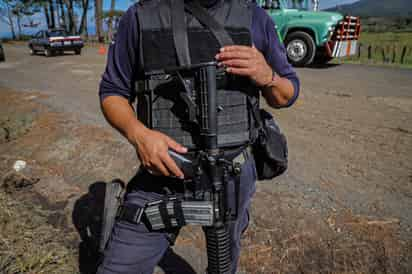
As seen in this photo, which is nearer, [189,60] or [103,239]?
[189,60]

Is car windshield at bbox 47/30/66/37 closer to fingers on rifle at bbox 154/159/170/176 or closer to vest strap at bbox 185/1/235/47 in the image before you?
vest strap at bbox 185/1/235/47

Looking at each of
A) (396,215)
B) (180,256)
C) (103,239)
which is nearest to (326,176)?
(396,215)

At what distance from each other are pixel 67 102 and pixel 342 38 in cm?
824

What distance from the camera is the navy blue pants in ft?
4.77

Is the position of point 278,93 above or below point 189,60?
below

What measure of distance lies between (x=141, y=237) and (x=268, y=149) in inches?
26.7

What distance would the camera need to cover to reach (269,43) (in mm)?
1524

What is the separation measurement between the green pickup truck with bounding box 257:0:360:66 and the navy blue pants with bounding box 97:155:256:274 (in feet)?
33.8

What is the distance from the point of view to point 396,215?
2992 mm

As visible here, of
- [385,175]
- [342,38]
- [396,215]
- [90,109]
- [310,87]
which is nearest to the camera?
[396,215]

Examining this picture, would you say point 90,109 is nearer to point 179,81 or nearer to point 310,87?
point 310,87

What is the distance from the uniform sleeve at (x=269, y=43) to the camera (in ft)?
4.95

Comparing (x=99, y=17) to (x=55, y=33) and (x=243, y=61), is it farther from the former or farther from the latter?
(x=243, y=61)

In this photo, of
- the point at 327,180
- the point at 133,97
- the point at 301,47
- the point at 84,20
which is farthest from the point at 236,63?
the point at 84,20
